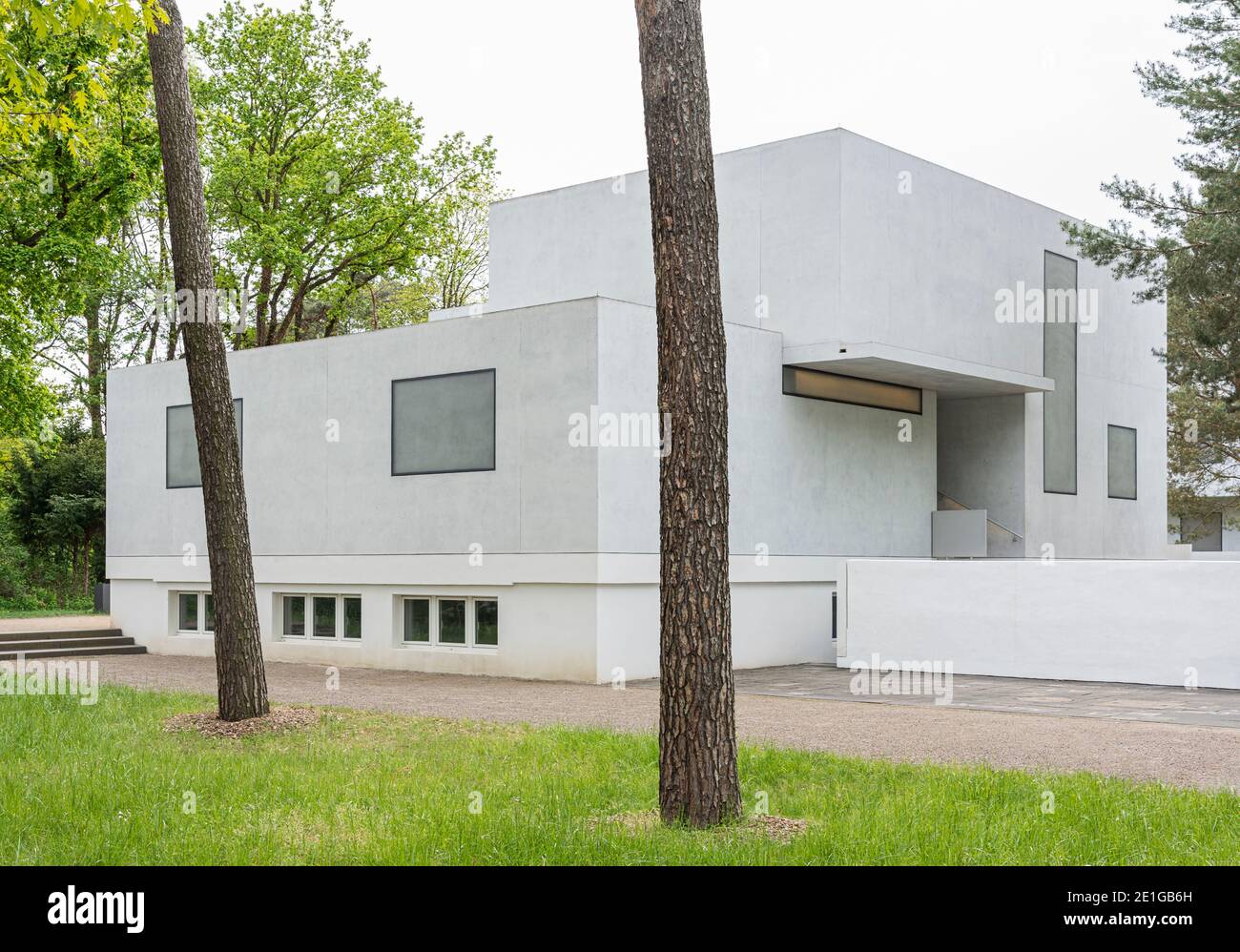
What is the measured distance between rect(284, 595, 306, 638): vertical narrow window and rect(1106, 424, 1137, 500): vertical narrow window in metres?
15.7

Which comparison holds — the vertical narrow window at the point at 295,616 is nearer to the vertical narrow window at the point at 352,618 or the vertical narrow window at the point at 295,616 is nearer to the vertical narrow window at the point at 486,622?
the vertical narrow window at the point at 352,618

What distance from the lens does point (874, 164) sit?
20.1m

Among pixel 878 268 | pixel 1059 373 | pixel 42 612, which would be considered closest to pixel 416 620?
pixel 878 268

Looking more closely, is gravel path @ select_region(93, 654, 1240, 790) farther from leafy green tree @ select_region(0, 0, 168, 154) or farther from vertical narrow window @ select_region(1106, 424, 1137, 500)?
vertical narrow window @ select_region(1106, 424, 1137, 500)

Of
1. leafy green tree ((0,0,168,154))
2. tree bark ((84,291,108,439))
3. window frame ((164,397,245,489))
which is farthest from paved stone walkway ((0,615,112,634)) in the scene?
tree bark ((84,291,108,439))

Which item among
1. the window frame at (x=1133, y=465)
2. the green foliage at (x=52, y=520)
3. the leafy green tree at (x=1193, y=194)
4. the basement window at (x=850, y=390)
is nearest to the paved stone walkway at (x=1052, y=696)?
the basement window at (x=850, y=390)

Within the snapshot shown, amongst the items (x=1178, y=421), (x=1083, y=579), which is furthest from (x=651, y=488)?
(x=1178, y=421)

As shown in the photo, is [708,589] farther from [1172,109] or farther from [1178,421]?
[1178,421]

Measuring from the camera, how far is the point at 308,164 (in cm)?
3612

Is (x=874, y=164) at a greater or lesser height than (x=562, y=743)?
greater

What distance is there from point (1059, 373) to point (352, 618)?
13.5 m

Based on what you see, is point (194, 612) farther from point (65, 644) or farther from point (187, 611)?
point (65, 644)

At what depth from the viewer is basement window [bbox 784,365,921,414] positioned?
65.5 feet
